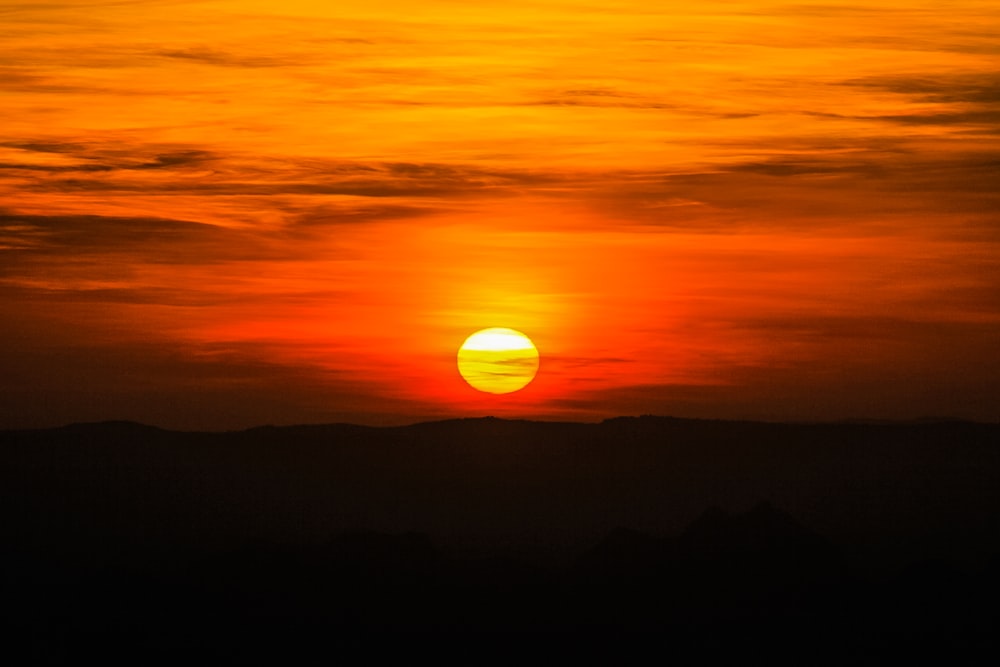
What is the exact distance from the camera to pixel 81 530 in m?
132

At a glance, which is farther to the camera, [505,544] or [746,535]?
[505,544]

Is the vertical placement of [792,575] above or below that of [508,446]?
below

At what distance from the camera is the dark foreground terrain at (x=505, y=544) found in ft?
344

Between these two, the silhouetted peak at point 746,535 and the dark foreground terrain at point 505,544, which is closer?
the dark foreground terrain at point 505,544

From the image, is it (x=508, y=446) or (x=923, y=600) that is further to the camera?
(x=508, y=446)

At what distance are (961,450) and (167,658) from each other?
8139 centimetres

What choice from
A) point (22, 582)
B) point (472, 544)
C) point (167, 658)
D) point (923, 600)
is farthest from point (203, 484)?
point (923, 600)

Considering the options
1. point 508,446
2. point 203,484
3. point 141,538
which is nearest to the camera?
point 141,538

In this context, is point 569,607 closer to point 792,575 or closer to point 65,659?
point 792,575

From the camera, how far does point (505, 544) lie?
14612 centimetres

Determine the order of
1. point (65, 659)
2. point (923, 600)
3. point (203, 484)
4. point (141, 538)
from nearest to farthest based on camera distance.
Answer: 1. point (65, 659)
2. point (923, 600)
3. point (141, 538)
4. point (203, 484)

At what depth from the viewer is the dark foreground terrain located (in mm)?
104938

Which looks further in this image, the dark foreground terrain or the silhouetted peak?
the silhouetted peak

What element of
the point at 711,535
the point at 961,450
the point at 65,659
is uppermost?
the point at 961,450
